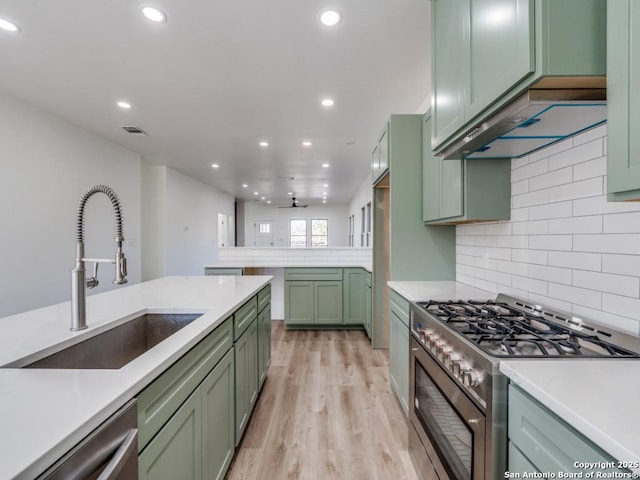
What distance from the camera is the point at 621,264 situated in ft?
3.74

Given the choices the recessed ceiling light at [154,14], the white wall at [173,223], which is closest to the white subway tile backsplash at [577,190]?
the recessed ceiling light at [154,14]

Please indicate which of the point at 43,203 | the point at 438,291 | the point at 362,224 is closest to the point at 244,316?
the point at 438,291

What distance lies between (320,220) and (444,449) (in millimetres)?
11648

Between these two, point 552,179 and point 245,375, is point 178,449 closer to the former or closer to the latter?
point 245,375

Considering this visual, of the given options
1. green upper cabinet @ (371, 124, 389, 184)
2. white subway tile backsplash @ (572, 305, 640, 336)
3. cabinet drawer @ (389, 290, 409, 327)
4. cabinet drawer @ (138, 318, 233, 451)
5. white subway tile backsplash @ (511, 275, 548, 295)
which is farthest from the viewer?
green upper cabinet @ (371, 124, 389, 184)

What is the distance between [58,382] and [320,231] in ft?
39.6

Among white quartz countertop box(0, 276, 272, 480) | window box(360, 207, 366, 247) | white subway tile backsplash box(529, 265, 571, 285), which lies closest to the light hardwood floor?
white quartz countertop box(0, 276, 272, 480)

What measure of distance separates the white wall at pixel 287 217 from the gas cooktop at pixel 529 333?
1105cm

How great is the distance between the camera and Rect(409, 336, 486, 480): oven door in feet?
3.27

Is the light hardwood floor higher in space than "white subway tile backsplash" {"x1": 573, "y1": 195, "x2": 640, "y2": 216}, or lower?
lower

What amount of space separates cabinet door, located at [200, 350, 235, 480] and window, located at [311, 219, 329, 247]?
11190 millimetres

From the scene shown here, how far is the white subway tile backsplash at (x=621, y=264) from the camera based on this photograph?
109cm

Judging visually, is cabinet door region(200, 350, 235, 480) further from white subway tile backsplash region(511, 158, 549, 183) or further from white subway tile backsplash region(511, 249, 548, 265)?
white subway tile backsplash region(511, 158, 549, 183)

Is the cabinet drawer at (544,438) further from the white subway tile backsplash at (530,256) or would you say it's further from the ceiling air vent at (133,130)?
the ceiling air vent at (133,130)
